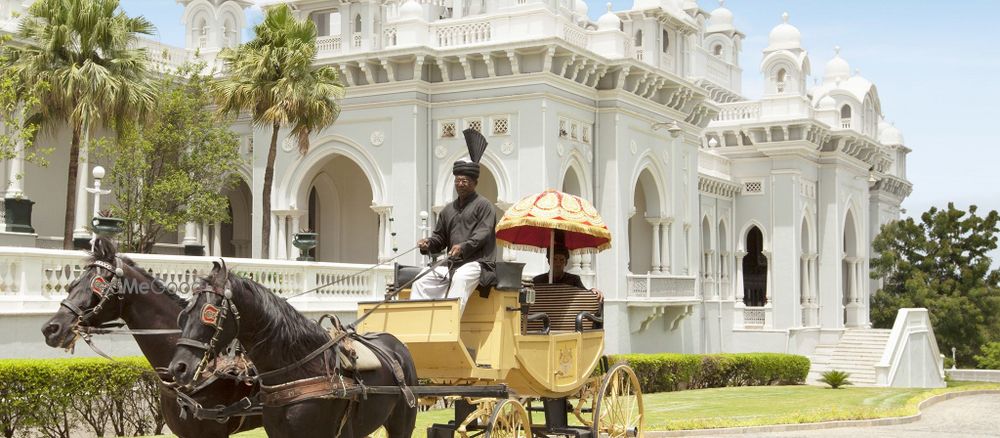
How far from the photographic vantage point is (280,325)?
7.77 metres

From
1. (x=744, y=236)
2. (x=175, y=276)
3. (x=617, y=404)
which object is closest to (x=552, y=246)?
(x=617, y=404)

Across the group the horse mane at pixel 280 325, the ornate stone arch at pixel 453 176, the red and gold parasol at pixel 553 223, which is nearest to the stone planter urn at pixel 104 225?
the red and gold parasol at pixel 553 223

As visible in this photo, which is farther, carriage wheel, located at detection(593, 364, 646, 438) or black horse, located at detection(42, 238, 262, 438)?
carriage wheel, located at detection(593, 364, 646, 438)

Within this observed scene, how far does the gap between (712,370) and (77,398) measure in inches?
791

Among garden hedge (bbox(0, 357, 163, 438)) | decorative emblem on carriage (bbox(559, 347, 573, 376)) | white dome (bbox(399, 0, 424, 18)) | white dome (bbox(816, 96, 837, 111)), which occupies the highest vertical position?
white dome (bbox(816, 96, 837, 111))

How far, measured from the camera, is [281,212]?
98.6ft

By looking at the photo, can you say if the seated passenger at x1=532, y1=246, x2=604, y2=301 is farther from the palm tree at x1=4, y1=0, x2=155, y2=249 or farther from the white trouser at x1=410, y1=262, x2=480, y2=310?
the palm tree at x1=4, y1=0, x2=155, y2=249

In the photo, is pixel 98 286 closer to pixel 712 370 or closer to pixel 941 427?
pixel 941 427

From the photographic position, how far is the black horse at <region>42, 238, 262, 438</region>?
8.38 metres

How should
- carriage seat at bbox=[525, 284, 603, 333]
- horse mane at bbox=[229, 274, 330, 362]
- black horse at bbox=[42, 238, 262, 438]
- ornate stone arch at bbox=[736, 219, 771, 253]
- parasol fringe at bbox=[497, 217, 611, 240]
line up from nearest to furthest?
1. horse mane at bbox=[229, 274, 330, 362]
2. black horse at bbox=[42, 238, 262, 438]
3. parasol fringe at bbox=[497, 217, 611, 240]
4. carriage seat at bbox=[525, 284, 603, 333]
5. ornate stone arch at bbox=[736, 219, 771, 253]

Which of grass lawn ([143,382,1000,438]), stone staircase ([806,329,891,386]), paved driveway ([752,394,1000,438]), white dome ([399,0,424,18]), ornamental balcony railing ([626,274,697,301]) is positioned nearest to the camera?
paved driveway ([752,394,1000,438])

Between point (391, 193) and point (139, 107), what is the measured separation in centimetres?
780

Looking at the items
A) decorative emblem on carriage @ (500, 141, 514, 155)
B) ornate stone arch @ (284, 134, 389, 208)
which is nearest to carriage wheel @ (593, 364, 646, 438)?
decorative emblem on carriage @ (500, 141, 514, 155)

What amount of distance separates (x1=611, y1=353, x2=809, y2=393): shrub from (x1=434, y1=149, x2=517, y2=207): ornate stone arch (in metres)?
4.60
